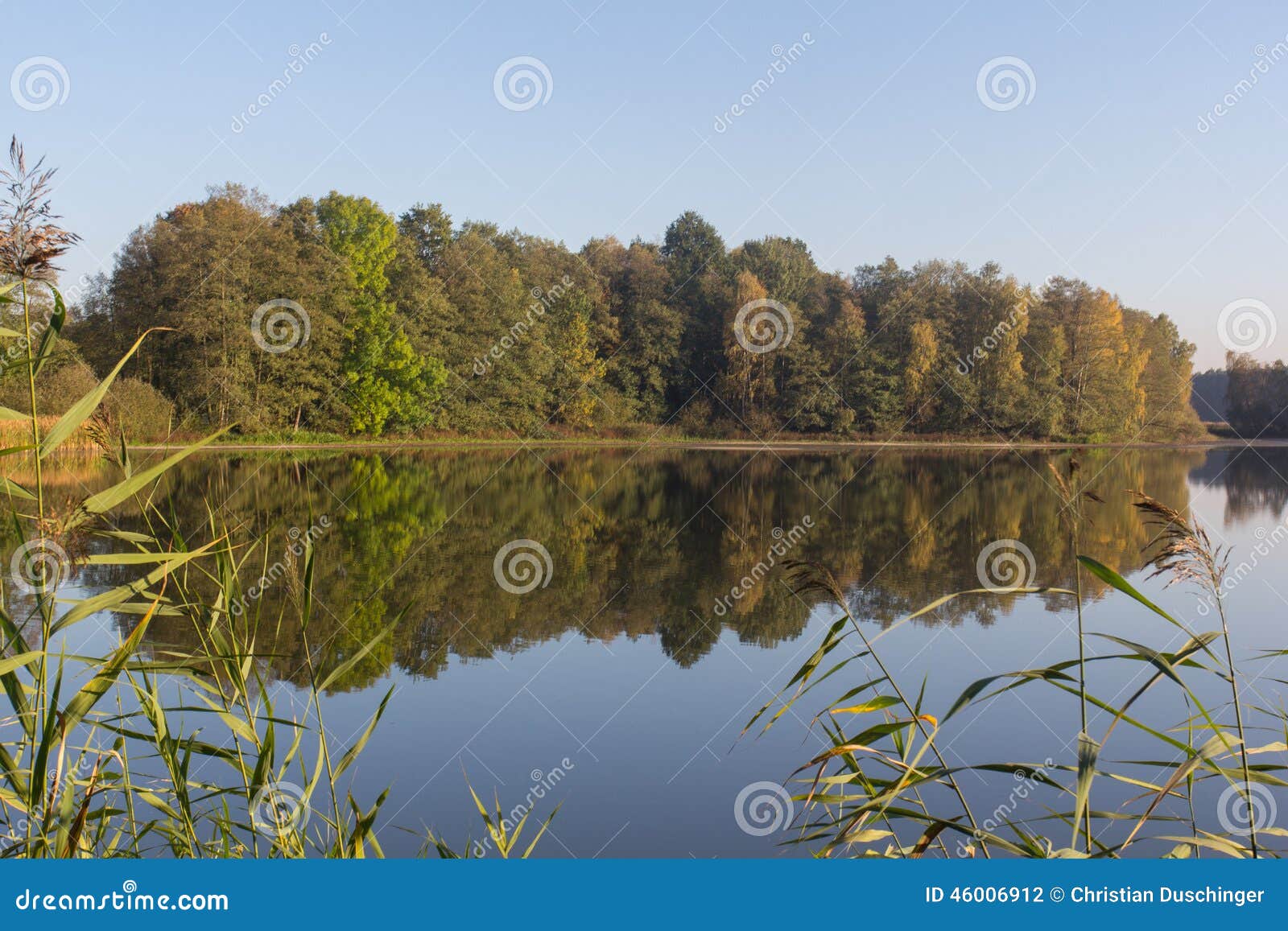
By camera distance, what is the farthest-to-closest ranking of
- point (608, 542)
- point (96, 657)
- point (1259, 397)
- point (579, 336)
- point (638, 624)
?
1. point (1259, 397)
2. point (579, 336)
3. point (608, 542)
4. point (638, 624)
5. point (96, 657)

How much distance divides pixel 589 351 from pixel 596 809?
4693 centimetres

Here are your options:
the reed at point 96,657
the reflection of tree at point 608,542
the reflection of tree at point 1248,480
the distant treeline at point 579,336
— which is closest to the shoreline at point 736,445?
the distant treeline at point 579,336

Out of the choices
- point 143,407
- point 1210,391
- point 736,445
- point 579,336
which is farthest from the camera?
point 1210,391

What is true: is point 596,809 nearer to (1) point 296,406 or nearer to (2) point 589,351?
(1) point 296,406

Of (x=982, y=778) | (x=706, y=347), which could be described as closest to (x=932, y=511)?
(x=982, y=778)

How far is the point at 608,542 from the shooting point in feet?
49.8

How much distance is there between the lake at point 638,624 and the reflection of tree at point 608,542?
0.22 feet

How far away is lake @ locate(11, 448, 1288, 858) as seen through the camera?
572 centimetres

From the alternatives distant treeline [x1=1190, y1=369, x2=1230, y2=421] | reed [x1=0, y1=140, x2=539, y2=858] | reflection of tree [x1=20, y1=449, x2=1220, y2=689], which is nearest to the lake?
reflection of tree [x1=20, y1=449, x2=1220, y2=689]

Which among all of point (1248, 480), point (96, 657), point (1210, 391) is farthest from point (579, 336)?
point (1210, 391)

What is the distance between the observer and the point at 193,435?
37.1 m

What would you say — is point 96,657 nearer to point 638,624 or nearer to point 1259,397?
point 638,624

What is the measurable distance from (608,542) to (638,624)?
5300mm

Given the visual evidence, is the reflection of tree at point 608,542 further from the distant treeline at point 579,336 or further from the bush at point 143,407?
the distant treeline at point 579,336
